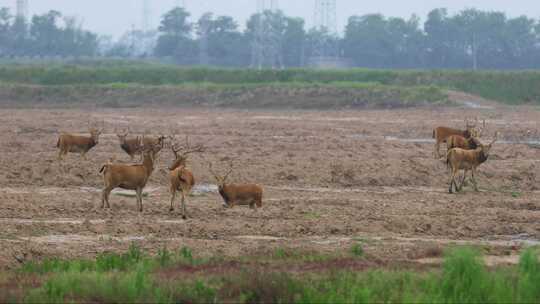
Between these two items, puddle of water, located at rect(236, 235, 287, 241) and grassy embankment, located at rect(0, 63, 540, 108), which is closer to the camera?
puddle of water, located at rect(236, 235, 287, 241)

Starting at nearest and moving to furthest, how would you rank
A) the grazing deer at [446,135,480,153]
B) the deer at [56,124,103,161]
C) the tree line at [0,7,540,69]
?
1. the deer at [56,124,103,161]
2. the grazing deer at [446,135,480,153]
3. the tree line at [0,7,540,69]

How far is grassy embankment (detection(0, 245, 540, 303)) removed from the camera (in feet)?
42.1

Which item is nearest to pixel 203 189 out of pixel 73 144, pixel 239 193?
pixel 239 193

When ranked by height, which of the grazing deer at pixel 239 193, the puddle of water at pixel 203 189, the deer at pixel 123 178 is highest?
the deer at pixel 123 178

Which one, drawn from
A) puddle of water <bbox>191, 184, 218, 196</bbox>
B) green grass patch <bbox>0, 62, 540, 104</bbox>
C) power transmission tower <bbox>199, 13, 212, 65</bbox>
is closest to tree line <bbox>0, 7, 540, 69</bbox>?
power transmission tower <bbox>199, 13, 212, 65</bbox>

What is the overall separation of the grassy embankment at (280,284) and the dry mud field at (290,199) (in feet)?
6.27

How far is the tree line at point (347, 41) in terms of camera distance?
383ft

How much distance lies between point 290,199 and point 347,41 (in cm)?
10448

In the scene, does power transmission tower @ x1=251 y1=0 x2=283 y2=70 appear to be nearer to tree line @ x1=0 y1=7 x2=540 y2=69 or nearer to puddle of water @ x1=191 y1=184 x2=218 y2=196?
tree line @ x1=0 y1=7 x2=540 y2=69

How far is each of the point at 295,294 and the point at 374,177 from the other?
12.9 metres

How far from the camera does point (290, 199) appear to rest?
2217 cm

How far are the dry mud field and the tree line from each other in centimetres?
7438

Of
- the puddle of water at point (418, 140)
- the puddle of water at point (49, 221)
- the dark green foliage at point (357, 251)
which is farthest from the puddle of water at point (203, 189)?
the puddle of water at point (418, 140)

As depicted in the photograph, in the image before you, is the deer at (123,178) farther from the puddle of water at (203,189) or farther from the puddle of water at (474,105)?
the puddle of water at (474,105)
